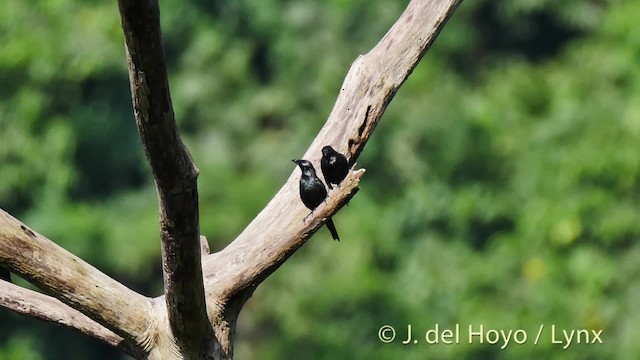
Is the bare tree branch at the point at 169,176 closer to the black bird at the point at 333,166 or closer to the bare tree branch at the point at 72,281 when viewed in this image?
the bare tree branch at the point at 72,281

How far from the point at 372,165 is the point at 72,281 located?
293 inches

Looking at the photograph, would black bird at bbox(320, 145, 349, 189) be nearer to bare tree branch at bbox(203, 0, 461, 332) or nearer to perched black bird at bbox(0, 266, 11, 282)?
bare tree branch at bbox(203, 0, 461, 332)

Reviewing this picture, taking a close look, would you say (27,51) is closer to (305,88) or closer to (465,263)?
(305,88)

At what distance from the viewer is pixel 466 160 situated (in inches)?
410

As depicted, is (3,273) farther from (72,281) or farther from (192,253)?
(192,253)

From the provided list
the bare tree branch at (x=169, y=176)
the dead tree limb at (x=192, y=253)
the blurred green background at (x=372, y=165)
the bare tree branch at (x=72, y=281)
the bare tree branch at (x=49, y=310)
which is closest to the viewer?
the bare tree branch at (x=169, y=176)

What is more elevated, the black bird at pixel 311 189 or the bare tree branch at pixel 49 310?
the black bird at pixel 311 189

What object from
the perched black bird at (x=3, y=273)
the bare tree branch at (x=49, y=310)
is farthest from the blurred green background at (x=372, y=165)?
the perched black bird at (x=3, y=273)

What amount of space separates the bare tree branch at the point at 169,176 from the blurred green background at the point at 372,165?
5.68 metres

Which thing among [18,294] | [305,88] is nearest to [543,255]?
[305,88]

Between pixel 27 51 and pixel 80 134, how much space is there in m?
1.04

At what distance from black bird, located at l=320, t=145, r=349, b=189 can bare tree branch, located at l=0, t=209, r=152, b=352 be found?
547 millimetres

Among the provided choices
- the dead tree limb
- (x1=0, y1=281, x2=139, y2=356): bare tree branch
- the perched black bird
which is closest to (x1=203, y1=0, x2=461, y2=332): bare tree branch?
the dead tree limb

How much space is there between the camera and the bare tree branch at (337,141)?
3.33 m
